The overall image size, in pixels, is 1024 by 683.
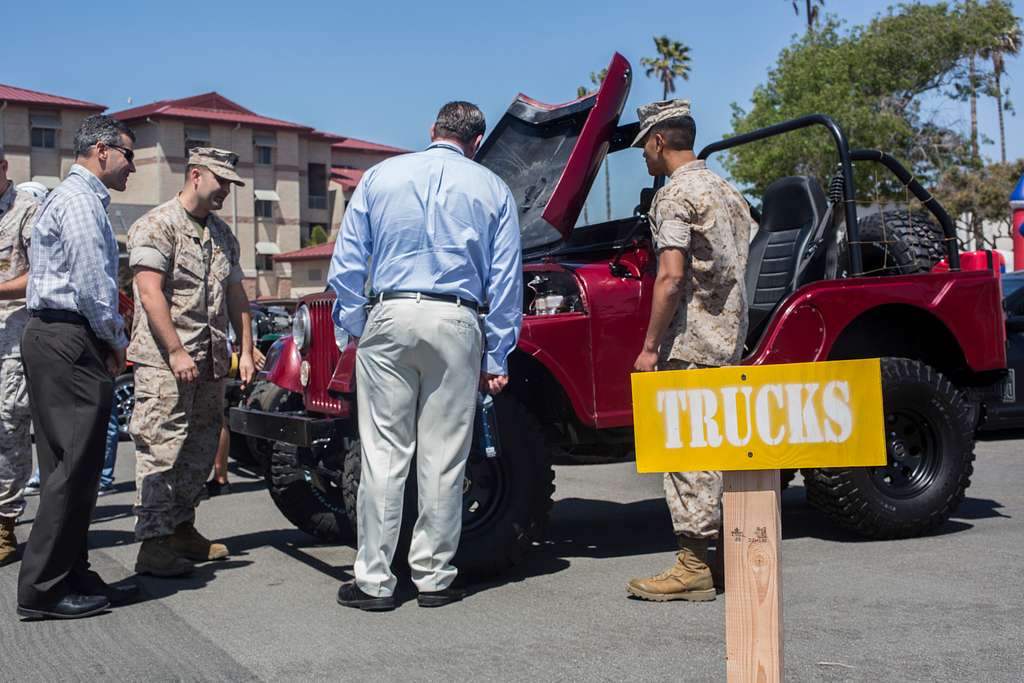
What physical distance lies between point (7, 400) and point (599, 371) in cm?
315

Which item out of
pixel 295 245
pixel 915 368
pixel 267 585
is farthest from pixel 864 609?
pixel 295 245

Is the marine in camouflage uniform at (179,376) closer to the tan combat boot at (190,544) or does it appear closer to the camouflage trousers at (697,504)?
the tan combat boot at (190,544)

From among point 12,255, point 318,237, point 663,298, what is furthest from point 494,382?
point 318,237

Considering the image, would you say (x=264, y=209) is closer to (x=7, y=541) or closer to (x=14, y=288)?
(x=14, y=288)

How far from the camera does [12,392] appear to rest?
20.0ft

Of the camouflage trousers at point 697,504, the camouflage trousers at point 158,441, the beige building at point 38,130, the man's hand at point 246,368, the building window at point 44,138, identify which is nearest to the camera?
the camouflage trousers at point 697,504

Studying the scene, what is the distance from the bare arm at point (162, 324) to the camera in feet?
17.6

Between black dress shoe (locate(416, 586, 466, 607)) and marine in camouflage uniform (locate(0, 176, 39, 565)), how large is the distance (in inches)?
96.2

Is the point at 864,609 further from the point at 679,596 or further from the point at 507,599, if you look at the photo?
the point at 507,599

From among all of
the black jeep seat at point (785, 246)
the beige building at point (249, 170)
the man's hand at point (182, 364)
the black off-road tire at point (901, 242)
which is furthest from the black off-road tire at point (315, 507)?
the beige building at point (249, 170)

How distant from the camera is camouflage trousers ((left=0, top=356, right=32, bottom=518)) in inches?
238

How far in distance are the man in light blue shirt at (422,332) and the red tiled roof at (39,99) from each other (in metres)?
63.3

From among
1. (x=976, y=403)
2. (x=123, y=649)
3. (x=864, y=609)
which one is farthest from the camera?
(x=976, y=403)

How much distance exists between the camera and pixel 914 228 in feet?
22.8
